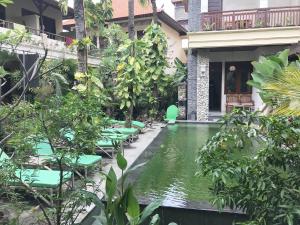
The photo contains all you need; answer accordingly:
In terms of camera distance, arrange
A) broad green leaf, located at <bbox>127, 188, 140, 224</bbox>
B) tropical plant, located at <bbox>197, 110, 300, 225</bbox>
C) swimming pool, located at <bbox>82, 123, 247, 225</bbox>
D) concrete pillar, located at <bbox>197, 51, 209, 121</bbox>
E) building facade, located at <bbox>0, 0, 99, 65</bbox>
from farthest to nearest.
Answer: concrete pillar, located at <bbox>197, 51, 209, 121</bbox>
building facade, located at <bbox>0, 0, 99, 65</bbox>
swimming pool, located at <bbox>82, 123, 247, 225</bbox>
broad green leaf, located at <bbox>127, 188, 140, 224</bbox>
tropical plant, located at <bbox>197, 110, 300, 225</bbox>

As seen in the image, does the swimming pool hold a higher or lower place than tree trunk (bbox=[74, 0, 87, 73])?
lower

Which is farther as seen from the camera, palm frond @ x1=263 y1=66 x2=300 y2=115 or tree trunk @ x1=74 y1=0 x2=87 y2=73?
tree trunk @ x1=74 y1=0 x2=87 y2=73

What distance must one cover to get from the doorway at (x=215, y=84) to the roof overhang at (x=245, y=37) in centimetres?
388

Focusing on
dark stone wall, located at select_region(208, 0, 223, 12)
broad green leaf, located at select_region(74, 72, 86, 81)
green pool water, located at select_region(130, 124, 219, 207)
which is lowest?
green pool water, located at select_region(130, 124, 219, 207)

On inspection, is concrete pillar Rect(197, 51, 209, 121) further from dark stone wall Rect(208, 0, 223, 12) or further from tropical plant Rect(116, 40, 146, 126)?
tropical plant Rect(116, 40, 146, 126)

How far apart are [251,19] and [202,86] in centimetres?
415

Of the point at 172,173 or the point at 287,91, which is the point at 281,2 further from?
the point at 287,91

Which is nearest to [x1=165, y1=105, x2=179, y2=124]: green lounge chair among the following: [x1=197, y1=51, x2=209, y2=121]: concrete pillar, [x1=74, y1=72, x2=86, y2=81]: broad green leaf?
[x1=197, y1=51, x2=209, y2=121]: concrete pillar

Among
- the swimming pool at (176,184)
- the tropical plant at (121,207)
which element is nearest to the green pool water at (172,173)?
A: the swimming pool at (176,184)

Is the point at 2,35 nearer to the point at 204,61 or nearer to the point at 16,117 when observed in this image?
the point at 16,117

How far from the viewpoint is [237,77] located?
19250 mm

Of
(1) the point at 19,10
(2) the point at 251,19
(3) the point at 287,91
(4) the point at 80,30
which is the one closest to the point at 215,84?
(2) the point at 251,19

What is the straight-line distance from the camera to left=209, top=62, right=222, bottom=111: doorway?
1962 centimetres

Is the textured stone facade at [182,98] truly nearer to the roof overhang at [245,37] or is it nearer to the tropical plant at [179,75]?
the tropical plant at [179,75]
